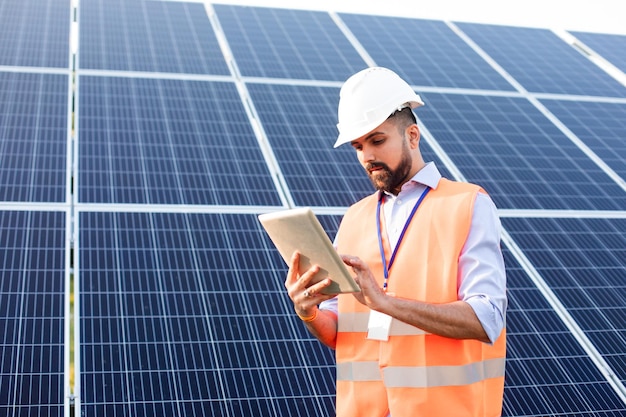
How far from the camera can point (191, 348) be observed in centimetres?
650

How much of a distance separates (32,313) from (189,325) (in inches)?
42.7

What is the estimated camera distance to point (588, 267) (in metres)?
8.31

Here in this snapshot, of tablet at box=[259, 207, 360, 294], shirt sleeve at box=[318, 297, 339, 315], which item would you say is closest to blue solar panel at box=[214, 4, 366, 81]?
shirt sleeve at box=[318, 297, 339, 315]

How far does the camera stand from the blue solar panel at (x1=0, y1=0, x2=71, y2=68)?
34.0ft

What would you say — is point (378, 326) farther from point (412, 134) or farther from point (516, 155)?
point (516, 155)

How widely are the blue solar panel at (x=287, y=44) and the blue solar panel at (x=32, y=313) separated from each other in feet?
14.0

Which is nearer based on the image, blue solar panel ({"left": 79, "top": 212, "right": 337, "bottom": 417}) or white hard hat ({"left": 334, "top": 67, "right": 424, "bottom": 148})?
white hard hat ({"left": 334, "top": 67, "right": 424, "bottom": 148})

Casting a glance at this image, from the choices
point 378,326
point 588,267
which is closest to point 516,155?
point 588,267

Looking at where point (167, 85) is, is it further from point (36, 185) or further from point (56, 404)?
point (56, 404)

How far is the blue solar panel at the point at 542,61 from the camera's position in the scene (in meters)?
12.7

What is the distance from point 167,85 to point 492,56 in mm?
5232

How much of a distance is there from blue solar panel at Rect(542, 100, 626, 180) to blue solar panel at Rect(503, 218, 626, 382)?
1.70 meters

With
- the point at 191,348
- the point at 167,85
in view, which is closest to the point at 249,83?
the point at 167,85

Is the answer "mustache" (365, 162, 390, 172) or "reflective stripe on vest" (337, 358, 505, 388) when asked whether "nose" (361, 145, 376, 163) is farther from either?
"reflective stripe on vest" (337, 358, 505, 388)
